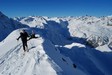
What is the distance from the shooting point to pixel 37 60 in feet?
81.9

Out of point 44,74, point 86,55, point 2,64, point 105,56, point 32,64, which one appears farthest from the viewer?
point 105,56

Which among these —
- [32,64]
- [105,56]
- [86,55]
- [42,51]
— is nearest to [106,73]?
[86,55]

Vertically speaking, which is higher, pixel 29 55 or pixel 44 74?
pixel 29 55

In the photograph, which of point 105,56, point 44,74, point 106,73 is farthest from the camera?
point 105,56

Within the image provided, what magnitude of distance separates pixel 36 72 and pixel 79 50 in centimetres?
5558

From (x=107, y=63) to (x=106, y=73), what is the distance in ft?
36.7

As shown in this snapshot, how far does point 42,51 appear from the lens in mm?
28453

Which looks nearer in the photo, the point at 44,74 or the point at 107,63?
the point at 44,74

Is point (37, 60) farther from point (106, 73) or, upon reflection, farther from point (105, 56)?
point (105, 56)

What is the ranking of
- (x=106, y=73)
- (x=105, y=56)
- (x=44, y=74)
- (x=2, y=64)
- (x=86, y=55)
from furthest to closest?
1. (x=105, y=56)
2. (x=86, y=55)
3. (x=106, y=73)
4. (x=2, y=64)
5. (x=44, y=74)

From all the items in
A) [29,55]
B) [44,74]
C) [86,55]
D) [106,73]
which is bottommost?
[44,74]

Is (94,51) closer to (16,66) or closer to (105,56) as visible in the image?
(105,56)

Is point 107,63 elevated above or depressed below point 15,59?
above

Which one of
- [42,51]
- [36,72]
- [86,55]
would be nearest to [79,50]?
[86,55]
